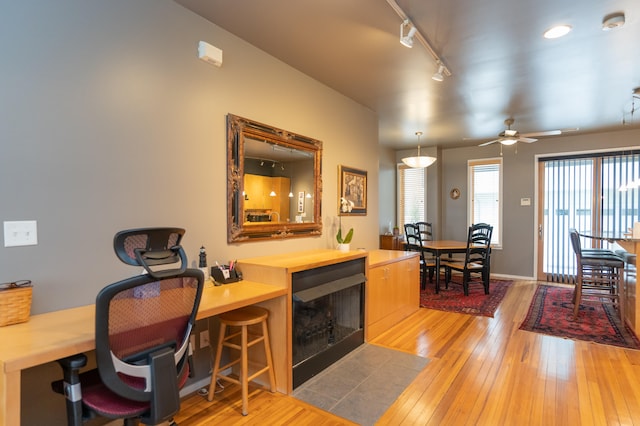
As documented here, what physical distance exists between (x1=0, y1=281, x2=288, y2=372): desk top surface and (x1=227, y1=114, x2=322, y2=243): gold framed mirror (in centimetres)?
84

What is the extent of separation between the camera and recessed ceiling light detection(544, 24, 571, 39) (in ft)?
8.29

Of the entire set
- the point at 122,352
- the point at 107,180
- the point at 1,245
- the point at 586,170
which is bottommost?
the point at 122,352

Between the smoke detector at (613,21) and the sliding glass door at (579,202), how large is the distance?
407 cm

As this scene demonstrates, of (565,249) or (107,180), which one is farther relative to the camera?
(565,249)

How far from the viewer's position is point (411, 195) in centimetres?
748

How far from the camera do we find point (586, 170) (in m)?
6.02

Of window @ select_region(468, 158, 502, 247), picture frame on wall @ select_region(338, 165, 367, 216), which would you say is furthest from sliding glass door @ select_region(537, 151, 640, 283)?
picture frame on wall @ select_region(338, 165, 367, 216)

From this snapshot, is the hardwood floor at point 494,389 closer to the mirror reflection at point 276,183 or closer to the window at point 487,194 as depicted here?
the mirror reflection at point 276,183

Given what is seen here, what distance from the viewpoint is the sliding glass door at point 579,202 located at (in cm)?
570

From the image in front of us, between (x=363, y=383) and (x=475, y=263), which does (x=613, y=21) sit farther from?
(x=475, y=263)

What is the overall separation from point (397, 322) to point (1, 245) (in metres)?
3.53

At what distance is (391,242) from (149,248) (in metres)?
5.64

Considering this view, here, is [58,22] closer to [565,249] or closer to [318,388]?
[318,388]

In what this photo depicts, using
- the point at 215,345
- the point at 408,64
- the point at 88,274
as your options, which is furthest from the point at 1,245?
the point at 408,64
